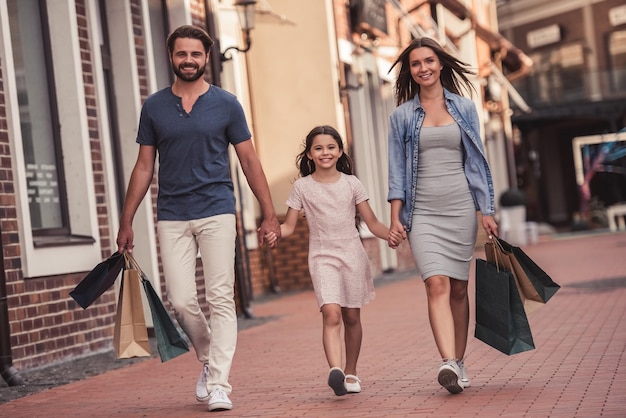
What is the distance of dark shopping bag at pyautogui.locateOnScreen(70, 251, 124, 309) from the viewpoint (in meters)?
6.62

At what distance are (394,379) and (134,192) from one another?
186 cm

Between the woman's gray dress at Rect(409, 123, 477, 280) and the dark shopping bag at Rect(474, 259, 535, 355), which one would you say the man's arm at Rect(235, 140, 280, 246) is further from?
the dark shopping bag at Rect(474, 259, 535, 355)

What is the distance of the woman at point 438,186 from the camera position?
21.6 feet

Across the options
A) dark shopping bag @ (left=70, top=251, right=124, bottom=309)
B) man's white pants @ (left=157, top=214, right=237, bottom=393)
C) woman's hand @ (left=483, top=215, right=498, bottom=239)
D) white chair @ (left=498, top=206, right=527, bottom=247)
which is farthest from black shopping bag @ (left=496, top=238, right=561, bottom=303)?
white chair @ (left=498, top=206, right=527, bottom=247)

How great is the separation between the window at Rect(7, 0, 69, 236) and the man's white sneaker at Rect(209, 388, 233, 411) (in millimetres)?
3964

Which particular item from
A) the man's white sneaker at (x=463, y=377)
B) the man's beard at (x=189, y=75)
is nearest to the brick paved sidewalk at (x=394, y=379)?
the man's white sneaker at (x=463, y=377)

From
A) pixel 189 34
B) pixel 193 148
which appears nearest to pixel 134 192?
pixel 193 148

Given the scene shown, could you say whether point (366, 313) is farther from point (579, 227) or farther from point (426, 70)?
point (579, 227)

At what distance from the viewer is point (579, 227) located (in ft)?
123

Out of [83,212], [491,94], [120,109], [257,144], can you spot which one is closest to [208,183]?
[83,212]

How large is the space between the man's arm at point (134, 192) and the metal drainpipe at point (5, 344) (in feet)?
7.23

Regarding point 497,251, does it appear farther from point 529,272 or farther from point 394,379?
point 394,379

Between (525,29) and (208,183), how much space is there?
153 ft

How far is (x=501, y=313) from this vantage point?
6.64 m
